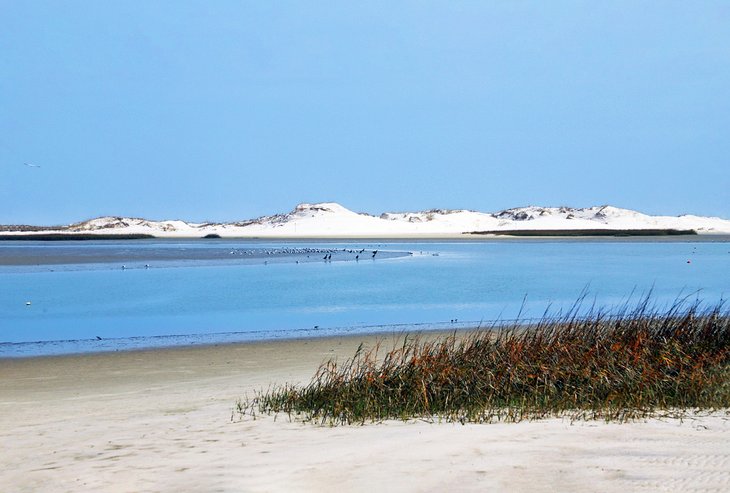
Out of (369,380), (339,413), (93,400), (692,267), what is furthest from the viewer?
(692,267)

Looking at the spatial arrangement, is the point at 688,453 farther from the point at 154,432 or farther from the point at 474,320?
the point at 474,320

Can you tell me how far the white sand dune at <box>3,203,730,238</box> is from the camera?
171875mm

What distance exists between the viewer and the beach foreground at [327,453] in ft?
19.2

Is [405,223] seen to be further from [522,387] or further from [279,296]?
[522,387]

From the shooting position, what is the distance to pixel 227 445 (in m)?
7.20

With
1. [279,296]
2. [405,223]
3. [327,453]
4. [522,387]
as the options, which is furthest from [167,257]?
[405,223]

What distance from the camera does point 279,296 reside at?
28391mm

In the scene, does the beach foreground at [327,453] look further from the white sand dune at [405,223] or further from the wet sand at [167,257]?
the white sand dune at [405,223]

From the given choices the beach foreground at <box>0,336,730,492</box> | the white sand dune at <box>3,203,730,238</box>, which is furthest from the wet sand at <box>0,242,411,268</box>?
the white sand dune at <box>3,203,730,238</box>

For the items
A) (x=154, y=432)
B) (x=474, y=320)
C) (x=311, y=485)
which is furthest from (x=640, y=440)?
(x=474, y=320)

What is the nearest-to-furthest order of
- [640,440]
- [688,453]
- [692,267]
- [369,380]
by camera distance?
[688,453] → [640,440] → [369,380] → [692,267]

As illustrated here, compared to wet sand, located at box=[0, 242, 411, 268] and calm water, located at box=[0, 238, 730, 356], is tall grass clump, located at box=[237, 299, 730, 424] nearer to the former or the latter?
calm water, located at box=[0, 238, 730, 356]

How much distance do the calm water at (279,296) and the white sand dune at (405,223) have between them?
394 feet

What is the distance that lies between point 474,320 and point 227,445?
14269mm
